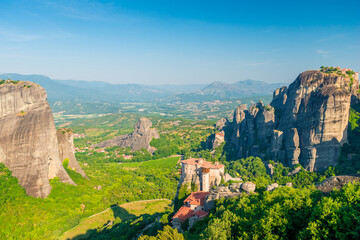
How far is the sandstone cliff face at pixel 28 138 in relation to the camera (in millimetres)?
47750

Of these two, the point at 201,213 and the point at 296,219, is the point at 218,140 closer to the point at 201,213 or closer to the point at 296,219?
the point at 201,213

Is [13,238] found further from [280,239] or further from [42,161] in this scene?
[280,239]

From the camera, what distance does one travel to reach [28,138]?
48.7m

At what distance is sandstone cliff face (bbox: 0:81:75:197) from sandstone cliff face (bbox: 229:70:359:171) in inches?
2316

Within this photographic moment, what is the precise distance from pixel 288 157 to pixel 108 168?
58.1 m

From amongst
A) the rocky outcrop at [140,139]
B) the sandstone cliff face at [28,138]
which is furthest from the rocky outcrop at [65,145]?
the rocky outcrop at [140,139]

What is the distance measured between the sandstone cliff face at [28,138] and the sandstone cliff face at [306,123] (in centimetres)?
5883

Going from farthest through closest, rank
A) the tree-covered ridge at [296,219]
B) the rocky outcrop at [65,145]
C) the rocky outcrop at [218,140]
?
1. the rocky outcrop at [218,140]
2. the rocky outcrop at [65,145]
3. the tree-covered ridge at [296,219]

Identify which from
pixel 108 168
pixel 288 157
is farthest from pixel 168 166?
pixel 288 157

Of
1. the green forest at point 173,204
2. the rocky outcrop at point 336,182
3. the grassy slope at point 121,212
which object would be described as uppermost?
the rocky outcrop at point 336,182

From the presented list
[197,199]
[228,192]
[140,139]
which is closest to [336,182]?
[228,192]

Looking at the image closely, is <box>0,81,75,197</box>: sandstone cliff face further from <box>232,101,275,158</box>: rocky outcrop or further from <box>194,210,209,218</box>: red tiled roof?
<box>232,101,275,158</box>: rocky outcrop

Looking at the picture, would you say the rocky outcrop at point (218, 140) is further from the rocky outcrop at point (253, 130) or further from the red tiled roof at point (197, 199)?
the red tiled roof at point (197, 199)

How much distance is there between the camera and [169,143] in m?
126
